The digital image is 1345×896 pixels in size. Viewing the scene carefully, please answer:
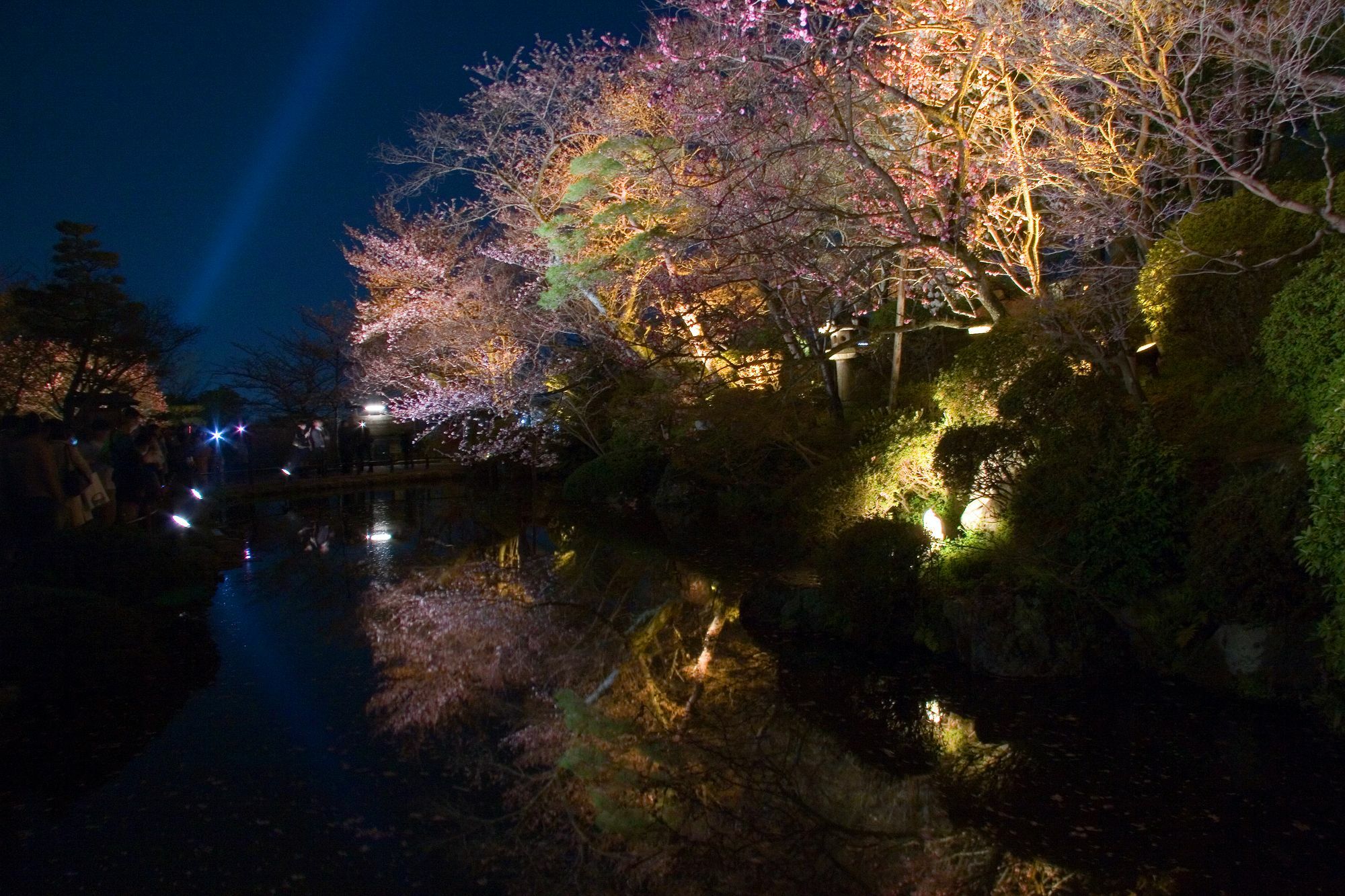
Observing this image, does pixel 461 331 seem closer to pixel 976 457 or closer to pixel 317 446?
pixel 317 446

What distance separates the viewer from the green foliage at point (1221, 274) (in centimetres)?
708

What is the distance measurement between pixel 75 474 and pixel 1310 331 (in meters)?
10.3

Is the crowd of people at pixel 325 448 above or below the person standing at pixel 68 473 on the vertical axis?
above

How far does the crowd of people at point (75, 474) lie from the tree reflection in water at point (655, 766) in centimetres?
296

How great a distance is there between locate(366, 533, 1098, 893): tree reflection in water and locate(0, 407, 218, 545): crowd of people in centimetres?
296

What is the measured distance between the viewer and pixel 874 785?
466 cm

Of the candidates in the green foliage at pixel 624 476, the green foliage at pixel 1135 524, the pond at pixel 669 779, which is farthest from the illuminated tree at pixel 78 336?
the green foliage at pixel 1135 524

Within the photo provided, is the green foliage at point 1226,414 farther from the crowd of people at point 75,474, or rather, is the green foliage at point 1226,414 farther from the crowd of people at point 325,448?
the crowd of people at point 325,448

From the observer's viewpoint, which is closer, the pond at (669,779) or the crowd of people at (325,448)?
the pond at (669,779)

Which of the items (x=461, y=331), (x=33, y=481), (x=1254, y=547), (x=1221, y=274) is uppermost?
(x=461, y=331)

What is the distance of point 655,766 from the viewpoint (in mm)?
4922

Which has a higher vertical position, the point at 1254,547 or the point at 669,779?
the point at 1254,547

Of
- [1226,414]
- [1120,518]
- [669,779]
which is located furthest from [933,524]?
[669,779]

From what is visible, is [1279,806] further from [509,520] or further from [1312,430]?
[509,520]
